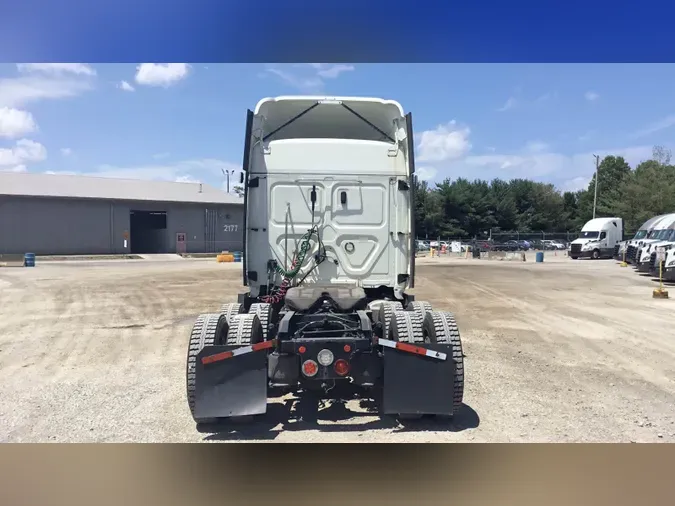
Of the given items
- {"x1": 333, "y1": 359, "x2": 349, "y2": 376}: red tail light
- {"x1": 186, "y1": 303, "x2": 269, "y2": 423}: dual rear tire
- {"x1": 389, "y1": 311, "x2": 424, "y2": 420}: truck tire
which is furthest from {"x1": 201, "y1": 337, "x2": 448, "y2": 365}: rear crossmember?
{"x1": 333, "y1": 359, "x2": 349, "y2": 376}: red tail light

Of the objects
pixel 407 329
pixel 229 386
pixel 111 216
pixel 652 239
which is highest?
pixel 111 216

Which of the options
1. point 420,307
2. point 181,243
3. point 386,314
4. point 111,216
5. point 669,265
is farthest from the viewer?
point 181,243

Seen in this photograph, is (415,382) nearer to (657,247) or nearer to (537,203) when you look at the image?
(657,247)

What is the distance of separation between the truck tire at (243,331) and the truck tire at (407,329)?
52.0 inches

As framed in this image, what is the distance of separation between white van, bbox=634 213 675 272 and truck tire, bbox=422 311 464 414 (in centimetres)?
2111

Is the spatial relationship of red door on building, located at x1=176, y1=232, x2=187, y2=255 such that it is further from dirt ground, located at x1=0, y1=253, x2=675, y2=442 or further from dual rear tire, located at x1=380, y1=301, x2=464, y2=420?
dual rear tire, located at x1=380, y1=301, x2=464, y2=420

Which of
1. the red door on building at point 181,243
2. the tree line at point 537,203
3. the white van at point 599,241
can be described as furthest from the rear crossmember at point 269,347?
the tree line at point 537,203

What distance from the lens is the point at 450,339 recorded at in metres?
5.36

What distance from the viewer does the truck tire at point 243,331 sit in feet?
17.3

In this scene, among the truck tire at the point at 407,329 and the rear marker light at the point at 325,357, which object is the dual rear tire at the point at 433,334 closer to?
the truck tire at the point at 407,329

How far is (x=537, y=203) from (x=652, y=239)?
217 feet

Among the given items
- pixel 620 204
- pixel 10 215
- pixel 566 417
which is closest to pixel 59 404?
pixel 566 417

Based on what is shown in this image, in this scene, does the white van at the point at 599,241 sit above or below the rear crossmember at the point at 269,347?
above

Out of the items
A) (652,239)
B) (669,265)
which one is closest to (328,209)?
(669,265)
